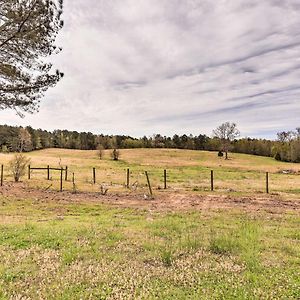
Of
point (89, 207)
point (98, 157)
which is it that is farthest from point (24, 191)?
point (98, 157)

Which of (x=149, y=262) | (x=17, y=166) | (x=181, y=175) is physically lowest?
(x=181, y=175)

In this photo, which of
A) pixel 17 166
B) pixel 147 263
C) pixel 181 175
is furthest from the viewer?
pixel 181 175

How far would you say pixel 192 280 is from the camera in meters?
6.23

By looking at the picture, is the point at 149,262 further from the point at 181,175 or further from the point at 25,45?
the point at 181,175

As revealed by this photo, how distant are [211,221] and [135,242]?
558 cm

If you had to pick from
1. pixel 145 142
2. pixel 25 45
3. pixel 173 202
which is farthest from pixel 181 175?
pixel 145 142

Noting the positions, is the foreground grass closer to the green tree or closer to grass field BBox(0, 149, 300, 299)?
grass field BBox(0, 149, 300, 299)

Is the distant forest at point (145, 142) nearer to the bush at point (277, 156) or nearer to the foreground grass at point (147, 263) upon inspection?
the bush at point (277, 156)

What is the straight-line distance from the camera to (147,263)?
7.56 metres

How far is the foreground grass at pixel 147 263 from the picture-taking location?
5.70 m

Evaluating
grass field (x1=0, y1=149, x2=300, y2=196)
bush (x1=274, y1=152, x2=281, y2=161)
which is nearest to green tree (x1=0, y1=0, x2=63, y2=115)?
grass field (x1=0, y1=149, x2=300, y2=196)

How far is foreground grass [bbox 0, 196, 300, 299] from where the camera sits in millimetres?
5703

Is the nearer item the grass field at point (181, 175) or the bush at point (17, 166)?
the grass field at point (181, 175)

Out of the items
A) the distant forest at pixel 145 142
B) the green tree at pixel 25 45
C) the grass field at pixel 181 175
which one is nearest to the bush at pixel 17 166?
the grass field at pixel 181 175
